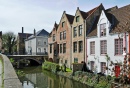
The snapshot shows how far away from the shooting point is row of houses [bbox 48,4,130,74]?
867 inches

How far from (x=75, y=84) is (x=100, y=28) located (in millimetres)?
9132

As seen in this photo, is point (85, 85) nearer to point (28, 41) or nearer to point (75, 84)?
point (75, 84)

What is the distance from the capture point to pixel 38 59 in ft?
159

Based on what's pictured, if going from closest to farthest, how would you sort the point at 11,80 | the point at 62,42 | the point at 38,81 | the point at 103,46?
1. the point at 11,80
2. the point at 103,46
3. the point at 38,81
4. the point at 62,42

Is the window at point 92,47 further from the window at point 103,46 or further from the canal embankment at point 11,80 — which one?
the canal embankment at point 11,80

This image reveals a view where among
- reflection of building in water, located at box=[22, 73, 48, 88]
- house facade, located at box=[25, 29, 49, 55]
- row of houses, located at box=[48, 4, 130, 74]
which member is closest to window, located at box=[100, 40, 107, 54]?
row of houses, located at box=[48, 4, 130, 74]

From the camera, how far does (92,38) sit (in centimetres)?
2648

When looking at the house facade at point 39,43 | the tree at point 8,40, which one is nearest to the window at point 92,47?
the house facade at point 39,43

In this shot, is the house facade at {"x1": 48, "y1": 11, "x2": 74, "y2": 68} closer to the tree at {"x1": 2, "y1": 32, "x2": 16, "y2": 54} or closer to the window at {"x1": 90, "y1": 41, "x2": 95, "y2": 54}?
the window at {"x1": 90, "y1": 41, "x2": 95, "y2": 54}

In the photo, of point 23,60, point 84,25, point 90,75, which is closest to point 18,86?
point 90,75

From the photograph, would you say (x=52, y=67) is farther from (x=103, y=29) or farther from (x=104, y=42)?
(x=103, y=29)

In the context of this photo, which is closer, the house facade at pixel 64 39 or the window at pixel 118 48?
the window at pixel 118 48

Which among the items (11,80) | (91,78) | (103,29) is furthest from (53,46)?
(11,80)

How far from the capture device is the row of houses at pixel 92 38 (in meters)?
22.0
